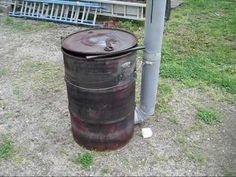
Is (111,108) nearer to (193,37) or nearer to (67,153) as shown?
(67,153)

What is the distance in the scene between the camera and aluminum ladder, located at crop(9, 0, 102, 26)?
614cm

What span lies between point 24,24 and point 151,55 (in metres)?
4.07

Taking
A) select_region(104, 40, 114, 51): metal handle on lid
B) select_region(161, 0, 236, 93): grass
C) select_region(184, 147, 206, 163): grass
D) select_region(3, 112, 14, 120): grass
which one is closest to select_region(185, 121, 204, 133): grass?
select_region(184, 147, 206, 163): grass

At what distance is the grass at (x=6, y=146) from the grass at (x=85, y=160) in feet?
2.28

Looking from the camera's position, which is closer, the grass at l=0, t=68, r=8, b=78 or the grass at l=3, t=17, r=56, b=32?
the grass at l=0, t=68, r=8, b=78

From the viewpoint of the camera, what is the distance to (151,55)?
3002 millimetres

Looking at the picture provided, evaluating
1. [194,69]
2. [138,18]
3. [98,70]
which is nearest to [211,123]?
[194,69]

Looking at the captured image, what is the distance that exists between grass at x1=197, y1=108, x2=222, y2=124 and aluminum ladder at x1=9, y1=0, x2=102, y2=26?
327cm

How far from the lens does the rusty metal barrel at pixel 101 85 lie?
256cm

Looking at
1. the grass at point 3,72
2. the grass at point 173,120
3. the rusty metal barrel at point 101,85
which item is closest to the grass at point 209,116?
the grass at point 173,120

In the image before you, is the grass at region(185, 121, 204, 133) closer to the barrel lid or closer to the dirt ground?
the dirt ground

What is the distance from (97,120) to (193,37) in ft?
11.0

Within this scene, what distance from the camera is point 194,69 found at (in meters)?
4.47

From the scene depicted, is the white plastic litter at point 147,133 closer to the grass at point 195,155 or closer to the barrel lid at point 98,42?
the grass at point 195,155
